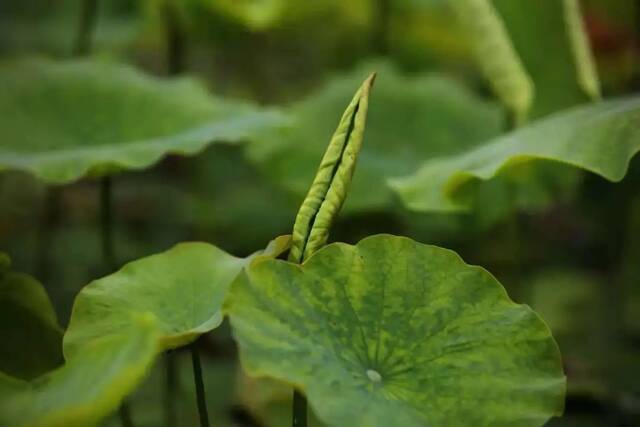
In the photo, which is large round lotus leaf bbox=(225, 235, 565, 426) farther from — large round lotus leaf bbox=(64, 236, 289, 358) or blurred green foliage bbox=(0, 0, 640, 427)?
blurred green foliage bbox=(0, 0, 640, 427)

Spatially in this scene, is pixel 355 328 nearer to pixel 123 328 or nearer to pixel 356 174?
pixel 123 328

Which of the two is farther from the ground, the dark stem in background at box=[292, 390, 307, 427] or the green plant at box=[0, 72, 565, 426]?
the green plant at box=[0, 72, 565, 426]

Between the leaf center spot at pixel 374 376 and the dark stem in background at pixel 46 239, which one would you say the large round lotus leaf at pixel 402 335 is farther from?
the dark stem in background at pixel 46 239

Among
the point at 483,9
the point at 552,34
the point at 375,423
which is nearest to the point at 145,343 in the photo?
the point at 375,423

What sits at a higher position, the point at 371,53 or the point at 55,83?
the point at 55,83

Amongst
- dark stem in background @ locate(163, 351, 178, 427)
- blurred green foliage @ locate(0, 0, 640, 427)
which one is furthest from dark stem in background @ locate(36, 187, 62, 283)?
dark stem in background @ locate(163, 351, 178, 427)

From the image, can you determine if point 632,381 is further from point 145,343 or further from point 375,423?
point 145,343
